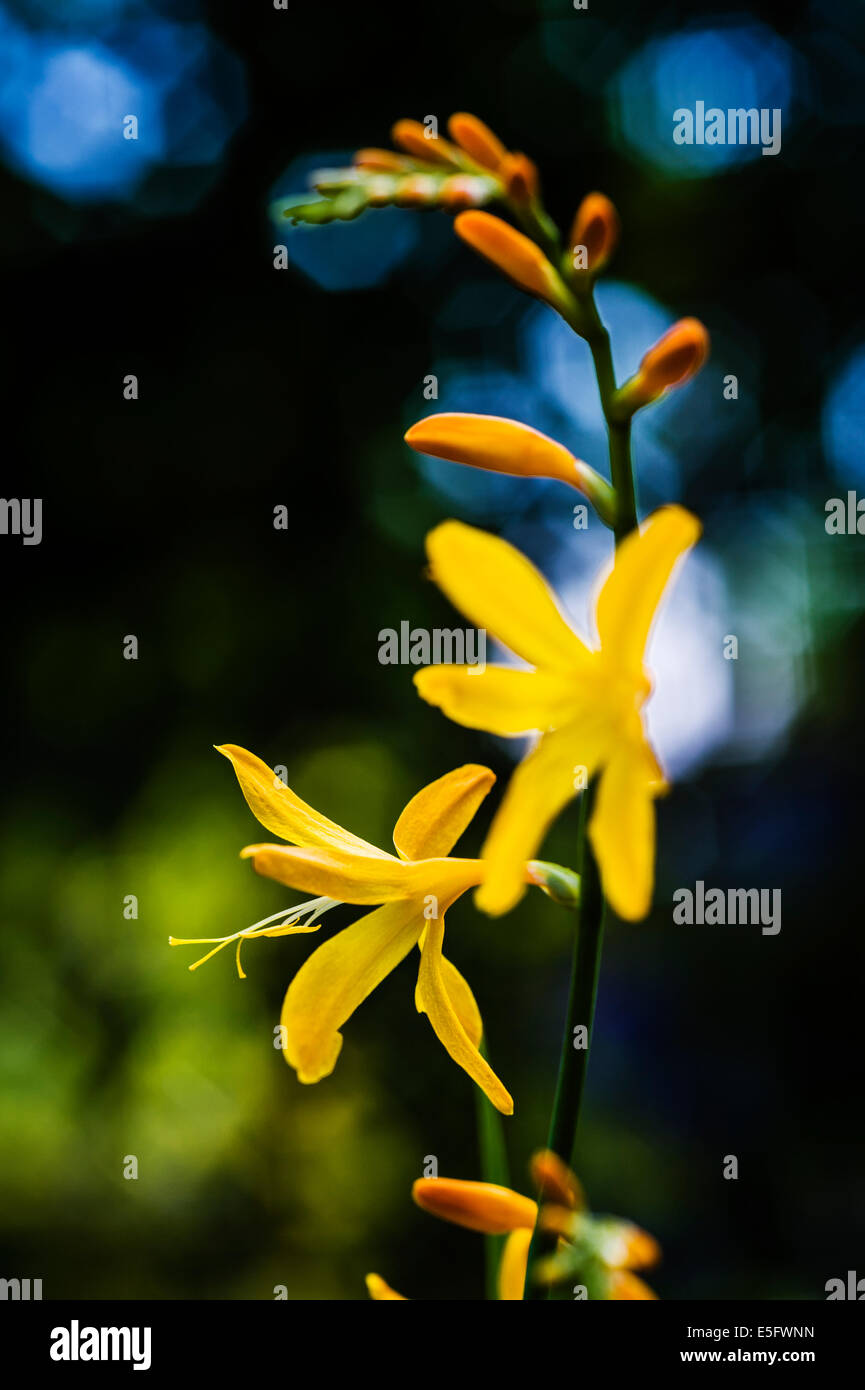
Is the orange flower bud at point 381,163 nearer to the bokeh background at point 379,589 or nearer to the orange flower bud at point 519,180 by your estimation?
the orange flower bud at point 519,180

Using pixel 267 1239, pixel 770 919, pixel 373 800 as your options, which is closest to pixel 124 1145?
pixel 267 1239

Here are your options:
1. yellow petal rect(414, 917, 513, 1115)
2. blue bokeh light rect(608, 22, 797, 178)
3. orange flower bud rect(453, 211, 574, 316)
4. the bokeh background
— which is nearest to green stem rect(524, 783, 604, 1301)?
yellow petal rect(414, 917, 513, 1115)

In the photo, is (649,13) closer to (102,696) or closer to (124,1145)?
(102,696)

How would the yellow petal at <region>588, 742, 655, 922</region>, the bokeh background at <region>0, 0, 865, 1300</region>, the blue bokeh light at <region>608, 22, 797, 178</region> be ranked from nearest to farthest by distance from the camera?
the yellow petal at <region>588, 742, 655, 922</region> < the bokeh background at <region>0, 0, 865, 1300</region> < the blue bokeh light at <region>608, 22, 797, 178</region>

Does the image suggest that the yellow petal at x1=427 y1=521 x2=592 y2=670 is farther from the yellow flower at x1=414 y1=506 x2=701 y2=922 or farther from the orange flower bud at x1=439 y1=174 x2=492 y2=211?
the orange flower bud at x1=439 y1=174 x2=492 y2=211

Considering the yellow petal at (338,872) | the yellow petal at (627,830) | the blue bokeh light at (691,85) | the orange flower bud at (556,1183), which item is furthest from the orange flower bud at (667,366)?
the blue bokeh light at (691,85)

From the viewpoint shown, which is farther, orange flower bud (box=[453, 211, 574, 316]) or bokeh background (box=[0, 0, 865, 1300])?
bokeh background (box=[0, 0, 865, 1300])

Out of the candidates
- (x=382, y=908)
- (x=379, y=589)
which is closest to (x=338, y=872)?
(x=382, y=908)
